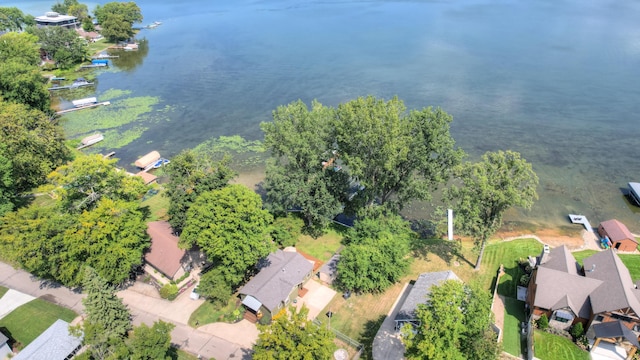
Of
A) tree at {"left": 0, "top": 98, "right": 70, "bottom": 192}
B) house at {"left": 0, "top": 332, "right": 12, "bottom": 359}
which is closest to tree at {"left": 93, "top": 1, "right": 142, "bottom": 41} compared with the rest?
tree at {"left": 0, "top": 98, "right": 70, "bottom": 192}

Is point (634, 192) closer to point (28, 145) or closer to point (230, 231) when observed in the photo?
point (230, 231)

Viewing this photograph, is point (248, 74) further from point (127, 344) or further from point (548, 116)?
point (127, 344)

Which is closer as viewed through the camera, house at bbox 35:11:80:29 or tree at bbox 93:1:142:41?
tree at bbox 93:1:142:41

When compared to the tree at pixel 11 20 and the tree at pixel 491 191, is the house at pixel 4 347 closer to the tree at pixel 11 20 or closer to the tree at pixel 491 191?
the tree at pixel 491 191

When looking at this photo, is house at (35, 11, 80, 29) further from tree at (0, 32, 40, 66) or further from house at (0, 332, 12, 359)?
house at (0, 332, 12, 359)

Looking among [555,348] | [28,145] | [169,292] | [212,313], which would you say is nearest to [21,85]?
[28,145]

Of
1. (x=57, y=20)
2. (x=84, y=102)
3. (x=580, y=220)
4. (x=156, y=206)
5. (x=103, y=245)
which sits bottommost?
(x=580, y=220)

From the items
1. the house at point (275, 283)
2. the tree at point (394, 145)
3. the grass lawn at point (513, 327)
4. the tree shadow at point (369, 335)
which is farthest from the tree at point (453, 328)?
the tree at point (394, 145)
